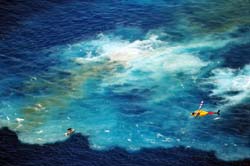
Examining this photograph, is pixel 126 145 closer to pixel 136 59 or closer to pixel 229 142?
pixel 229 142

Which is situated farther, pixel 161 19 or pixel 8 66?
pixel 161 19

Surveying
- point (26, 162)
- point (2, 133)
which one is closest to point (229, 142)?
point (26, 162)

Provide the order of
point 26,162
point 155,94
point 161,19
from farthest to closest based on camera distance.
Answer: point 161,19
point 155,94
point 26,162

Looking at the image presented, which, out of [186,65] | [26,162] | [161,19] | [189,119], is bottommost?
[26,162]

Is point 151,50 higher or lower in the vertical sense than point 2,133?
higher

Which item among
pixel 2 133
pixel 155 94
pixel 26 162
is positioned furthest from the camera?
pixel 155 94

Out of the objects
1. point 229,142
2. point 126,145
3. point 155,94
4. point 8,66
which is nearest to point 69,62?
point 8,66

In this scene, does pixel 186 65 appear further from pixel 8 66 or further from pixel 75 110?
pixel 8 66
